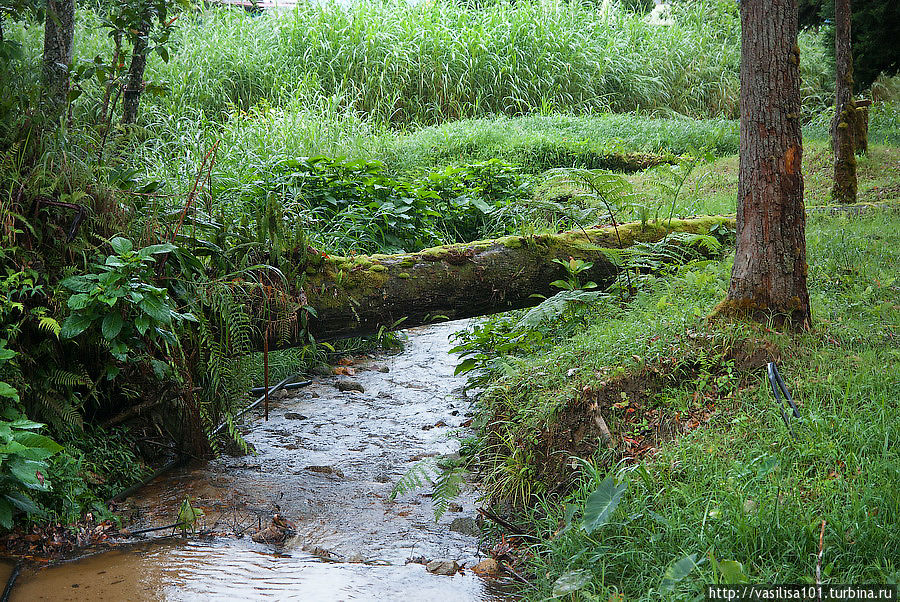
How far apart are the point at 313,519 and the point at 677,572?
6.02 feet

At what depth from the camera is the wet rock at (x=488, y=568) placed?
9.32 feet

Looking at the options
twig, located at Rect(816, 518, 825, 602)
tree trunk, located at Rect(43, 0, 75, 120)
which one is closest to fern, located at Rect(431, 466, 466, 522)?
twig, located at Rect(816, 518, 825, 602)

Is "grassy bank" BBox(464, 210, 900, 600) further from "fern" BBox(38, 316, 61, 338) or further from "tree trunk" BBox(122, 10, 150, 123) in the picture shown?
"tree trunk" BBox(122, 10, 150, 123)

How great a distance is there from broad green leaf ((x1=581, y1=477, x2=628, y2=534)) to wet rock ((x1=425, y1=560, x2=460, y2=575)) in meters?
0.63

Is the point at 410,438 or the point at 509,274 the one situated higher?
the point at 509,274

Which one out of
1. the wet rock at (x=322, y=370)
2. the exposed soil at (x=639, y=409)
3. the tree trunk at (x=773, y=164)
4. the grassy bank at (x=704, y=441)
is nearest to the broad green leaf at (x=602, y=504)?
the grassy bank at (x=704, y=441)

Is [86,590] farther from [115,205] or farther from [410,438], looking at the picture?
[410,438]

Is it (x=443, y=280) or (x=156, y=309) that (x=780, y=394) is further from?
(x=156, y=309)

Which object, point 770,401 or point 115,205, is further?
point 115,205

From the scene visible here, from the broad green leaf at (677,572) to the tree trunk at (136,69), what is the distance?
469cm

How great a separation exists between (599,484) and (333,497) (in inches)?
59.3

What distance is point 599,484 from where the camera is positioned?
2.67 metres

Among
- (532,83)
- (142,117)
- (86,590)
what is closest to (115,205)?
(86,590)

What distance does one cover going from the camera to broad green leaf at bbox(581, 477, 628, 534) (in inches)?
97.3
